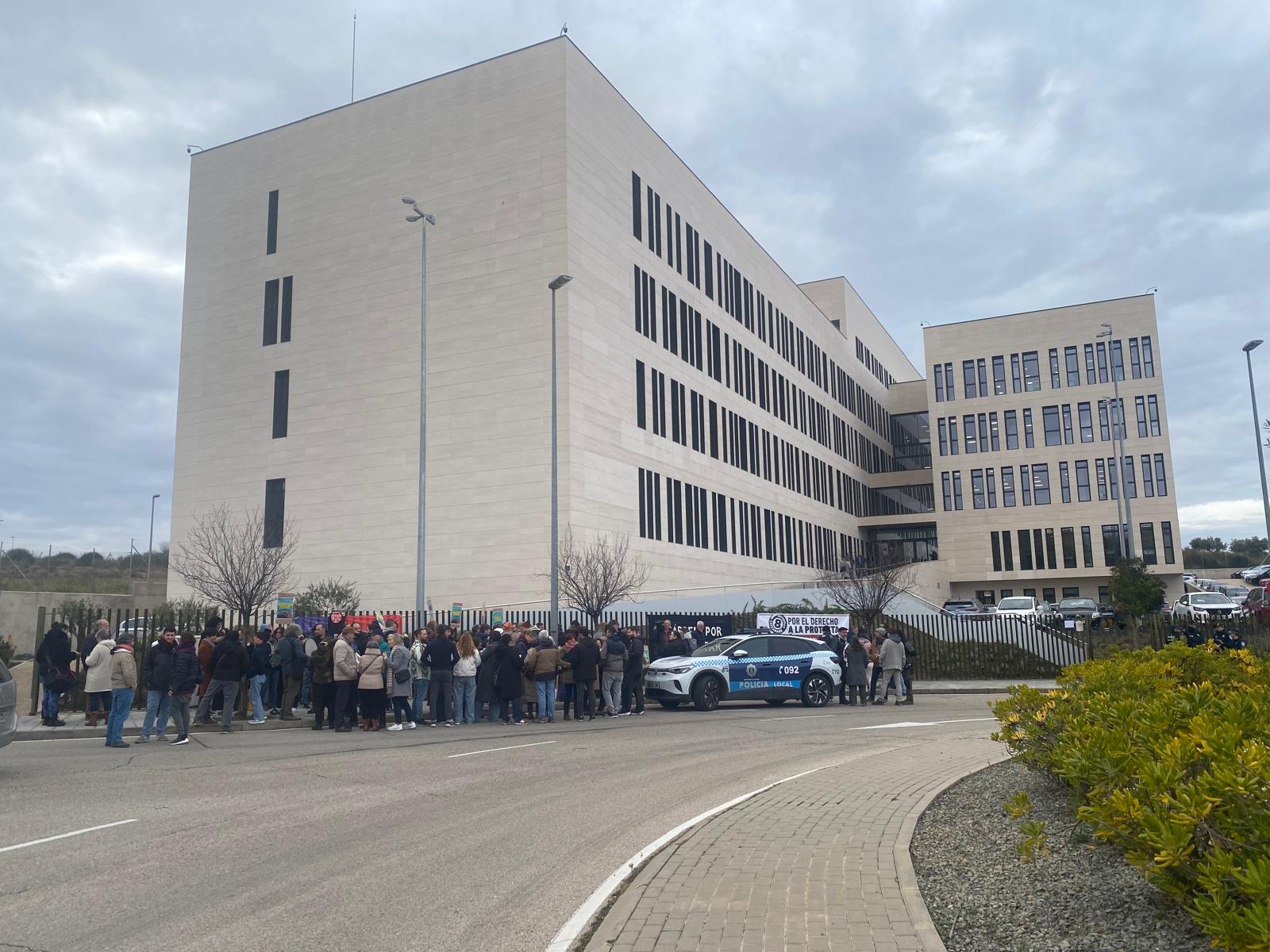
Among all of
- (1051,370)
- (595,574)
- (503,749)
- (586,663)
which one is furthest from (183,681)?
(1051,370)

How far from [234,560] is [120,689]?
928 inches

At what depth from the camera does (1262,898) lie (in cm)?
326

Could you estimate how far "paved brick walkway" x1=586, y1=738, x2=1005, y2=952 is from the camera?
5152 millimetres

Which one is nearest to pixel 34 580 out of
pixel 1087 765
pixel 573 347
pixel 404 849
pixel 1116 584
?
pixel 573 347

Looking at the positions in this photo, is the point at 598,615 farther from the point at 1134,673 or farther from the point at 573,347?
the point at 1134,673

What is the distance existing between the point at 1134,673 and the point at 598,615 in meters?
25.4

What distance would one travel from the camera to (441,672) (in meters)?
19.0

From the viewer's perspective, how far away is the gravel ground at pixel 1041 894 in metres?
4.75

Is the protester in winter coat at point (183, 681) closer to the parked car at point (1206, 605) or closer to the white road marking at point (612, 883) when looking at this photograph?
the white road marking at point (612, 883)

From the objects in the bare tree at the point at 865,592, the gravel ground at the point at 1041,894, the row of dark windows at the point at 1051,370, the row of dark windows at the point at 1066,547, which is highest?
the row of dark windows at the point at 1051,370

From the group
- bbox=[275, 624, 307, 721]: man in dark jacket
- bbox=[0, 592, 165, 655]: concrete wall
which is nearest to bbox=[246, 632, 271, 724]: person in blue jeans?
bbox=[275, 624, 307, 721]: man in dark jacket

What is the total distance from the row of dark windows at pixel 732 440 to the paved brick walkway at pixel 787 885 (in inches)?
1418

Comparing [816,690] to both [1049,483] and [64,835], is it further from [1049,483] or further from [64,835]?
[1049,483]

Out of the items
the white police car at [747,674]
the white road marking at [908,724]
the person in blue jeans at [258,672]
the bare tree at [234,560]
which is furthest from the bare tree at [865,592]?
the person in blue jeans at [258,672]
